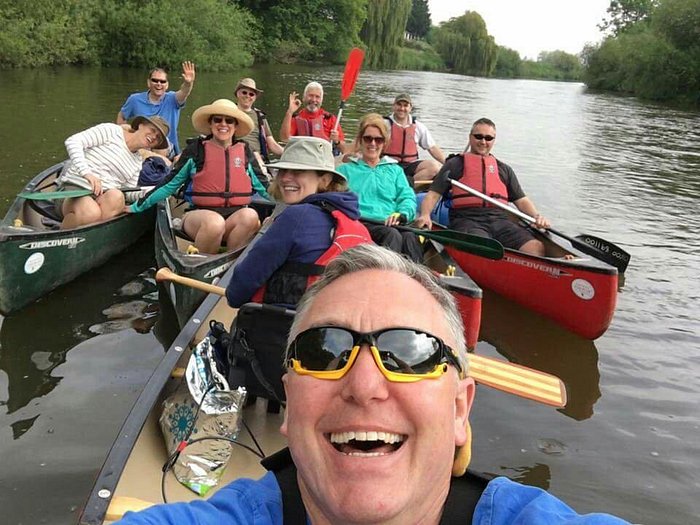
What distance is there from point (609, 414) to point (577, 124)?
17644mm

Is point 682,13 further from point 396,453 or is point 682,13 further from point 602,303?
point 396,453

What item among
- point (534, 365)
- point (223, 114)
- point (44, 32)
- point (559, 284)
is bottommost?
point (534, 365)

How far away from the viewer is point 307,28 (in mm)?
40969

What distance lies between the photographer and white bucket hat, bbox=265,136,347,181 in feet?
10.7

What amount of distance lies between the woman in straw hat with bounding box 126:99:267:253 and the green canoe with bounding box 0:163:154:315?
0.36 meters

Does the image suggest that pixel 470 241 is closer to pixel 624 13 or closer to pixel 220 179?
pixel 220 179

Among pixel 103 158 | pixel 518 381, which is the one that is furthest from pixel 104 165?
pixel 518 381

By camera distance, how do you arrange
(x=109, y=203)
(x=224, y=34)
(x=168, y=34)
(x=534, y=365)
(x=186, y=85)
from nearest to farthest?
(x=534, y=365)
(x=109, y=203)
(x=186, y=85)
(x=168, y=34)
(x=224, y=34)

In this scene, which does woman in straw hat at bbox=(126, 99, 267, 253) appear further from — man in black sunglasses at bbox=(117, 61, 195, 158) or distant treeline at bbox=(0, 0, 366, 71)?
distant treeline at bbox=(0, 0, 366, 71)

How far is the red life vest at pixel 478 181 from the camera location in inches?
224

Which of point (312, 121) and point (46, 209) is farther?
point (312, 121)

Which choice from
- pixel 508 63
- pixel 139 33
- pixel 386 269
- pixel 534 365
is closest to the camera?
pixel 386 269

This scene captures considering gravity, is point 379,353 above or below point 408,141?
above

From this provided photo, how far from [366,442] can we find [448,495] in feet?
0.72
